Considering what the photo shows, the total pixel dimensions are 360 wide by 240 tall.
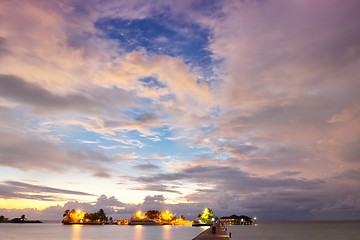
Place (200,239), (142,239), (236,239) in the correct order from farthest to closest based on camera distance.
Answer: (142,239) < (236,239) < (200,239)

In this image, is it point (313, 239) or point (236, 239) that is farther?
point (313, 239)

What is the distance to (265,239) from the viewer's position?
107 meters

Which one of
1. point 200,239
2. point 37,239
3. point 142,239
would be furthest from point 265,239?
point 37,239

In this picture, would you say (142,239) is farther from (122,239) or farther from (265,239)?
(265,239)

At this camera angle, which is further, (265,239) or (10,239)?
(10,239)

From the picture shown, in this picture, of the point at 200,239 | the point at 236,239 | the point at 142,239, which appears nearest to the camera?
the point at 200,239

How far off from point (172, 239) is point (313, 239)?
46.3m

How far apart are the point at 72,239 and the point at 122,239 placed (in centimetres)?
1605

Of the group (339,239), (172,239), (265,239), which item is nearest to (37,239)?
(172,239)

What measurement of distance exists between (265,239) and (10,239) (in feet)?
277

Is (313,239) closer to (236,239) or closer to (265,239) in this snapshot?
(265,239)

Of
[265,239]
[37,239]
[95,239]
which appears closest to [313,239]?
[265,239]

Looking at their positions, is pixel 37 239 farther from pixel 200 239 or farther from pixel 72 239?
pixel 200 239

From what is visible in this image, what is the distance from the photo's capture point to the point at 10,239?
11694 cm
